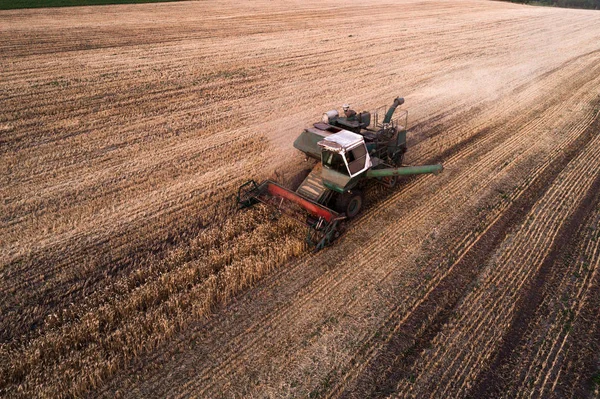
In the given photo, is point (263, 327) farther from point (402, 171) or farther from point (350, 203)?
point (402, 171)

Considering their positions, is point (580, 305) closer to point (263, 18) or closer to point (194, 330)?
point (194, 330)

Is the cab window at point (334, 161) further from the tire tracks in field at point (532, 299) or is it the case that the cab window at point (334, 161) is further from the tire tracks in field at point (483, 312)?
the tire tracks in field at point (532, 299)

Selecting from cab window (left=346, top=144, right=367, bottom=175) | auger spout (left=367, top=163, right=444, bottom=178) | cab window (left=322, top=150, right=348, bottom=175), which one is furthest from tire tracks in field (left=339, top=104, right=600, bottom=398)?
cab window (left=322, top=150, right=348, bottom=175)

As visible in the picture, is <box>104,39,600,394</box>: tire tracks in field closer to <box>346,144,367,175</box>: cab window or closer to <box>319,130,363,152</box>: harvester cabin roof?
<box>346,144,367,175</box>: cab window

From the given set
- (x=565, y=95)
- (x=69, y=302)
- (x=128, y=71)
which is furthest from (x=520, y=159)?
(x=128, y=71)

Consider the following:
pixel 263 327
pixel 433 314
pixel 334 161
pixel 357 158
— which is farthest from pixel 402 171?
pixel 263 327
